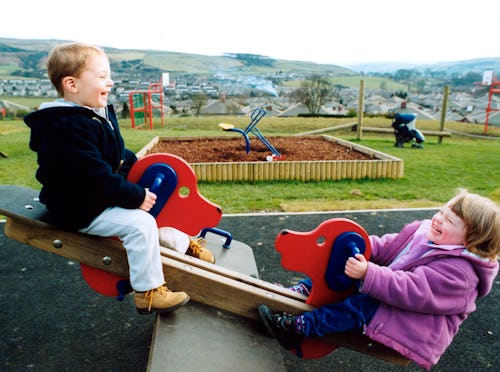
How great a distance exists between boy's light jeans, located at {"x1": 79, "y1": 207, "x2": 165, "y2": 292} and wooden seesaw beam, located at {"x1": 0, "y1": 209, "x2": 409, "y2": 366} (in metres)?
0.10

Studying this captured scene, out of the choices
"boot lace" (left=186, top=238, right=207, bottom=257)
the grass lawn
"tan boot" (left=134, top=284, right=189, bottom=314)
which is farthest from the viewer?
the grass lawn

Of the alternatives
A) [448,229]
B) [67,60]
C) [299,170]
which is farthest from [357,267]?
[299,170]

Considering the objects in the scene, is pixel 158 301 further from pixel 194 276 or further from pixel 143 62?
pixel 143 62

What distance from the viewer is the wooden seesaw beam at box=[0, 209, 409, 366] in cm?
187

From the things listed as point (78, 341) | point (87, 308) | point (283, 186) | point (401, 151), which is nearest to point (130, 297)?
point (87, 308)

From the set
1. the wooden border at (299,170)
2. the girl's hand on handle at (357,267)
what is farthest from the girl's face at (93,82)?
the wooden border at (299,170)

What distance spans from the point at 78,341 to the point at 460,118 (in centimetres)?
2092

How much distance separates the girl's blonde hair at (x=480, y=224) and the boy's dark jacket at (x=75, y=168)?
137cm

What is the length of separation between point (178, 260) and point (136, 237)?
342 millimetres

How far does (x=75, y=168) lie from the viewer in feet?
5.44

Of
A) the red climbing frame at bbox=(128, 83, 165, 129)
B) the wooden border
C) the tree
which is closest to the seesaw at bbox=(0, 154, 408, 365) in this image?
the wooden border

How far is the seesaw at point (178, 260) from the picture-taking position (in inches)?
73.2

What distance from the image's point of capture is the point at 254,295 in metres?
1.98

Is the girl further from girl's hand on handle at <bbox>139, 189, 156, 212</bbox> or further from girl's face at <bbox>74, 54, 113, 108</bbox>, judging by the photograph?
girl's face at <bbox>74, 54, 113, 108</bbox>
